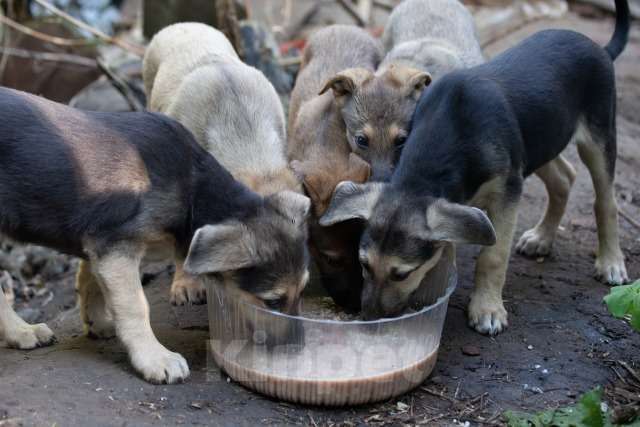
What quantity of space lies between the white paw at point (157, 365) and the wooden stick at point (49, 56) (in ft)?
26.8

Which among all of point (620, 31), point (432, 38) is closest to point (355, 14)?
point (432, 38)

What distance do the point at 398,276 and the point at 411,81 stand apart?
2286 mm

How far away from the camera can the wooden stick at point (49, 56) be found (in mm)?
12828

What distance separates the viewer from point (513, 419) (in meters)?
5.43

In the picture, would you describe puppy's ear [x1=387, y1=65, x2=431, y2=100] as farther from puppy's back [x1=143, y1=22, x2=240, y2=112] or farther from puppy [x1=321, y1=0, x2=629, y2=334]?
puppy's back [x1=143, y1=22, x2=240, y2=112]

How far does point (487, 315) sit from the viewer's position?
6664 mm

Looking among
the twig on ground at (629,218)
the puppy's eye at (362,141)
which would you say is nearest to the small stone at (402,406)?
the puppy's eye at (362,141)

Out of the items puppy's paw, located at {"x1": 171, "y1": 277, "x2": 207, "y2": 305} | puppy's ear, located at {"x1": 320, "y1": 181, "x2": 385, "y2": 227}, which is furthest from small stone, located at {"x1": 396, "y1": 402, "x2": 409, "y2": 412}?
puppy's paw, located at {"x1": 171, "y1": 277, "x2": 207, "y2": 305}

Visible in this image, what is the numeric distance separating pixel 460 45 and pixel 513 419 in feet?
16.5

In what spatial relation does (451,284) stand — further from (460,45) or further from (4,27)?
(4,27)

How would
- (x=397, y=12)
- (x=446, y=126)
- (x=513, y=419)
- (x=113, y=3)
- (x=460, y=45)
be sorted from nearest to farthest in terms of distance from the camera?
(x=513, y=419) → (x=446, y=126) → (x=460, y=45) → (x=397, y=12) → (x=113, y=3)

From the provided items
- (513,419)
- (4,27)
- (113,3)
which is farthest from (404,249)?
(113,3)

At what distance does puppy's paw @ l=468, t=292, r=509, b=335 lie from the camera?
21.7 ft

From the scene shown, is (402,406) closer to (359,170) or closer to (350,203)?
(350,203)
